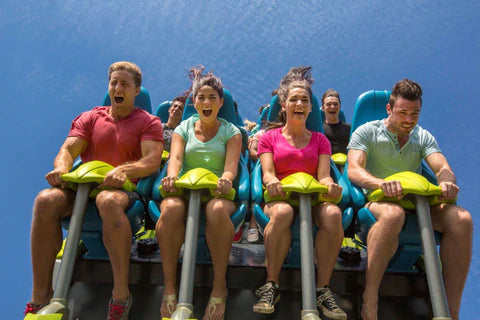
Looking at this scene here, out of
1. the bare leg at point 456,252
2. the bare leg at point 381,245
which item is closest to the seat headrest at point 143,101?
the bare leg at point 381,245

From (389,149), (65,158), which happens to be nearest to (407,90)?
(389,149)

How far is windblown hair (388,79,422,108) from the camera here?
5.88 feet

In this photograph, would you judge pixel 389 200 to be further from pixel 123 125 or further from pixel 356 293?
pixel 123 125

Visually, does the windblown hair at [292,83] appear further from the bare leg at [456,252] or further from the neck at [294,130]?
the bare leg at [456,252]

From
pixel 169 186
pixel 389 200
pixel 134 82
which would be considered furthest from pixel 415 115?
pixel 134 82

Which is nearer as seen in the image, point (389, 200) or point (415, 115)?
point (389, 200)

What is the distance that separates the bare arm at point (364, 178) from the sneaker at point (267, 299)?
65cm

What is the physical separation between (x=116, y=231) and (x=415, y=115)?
1595mm

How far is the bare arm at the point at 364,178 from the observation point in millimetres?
1516

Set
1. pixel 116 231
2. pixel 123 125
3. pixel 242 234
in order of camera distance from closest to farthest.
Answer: pixel 116 231, pixel 123 125, pixel 242 234

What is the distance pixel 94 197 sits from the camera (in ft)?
5.35

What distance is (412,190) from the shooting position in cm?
148

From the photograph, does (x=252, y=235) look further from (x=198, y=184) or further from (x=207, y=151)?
(x=198, y=184)

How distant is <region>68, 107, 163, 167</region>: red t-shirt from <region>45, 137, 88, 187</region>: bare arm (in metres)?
0.04
